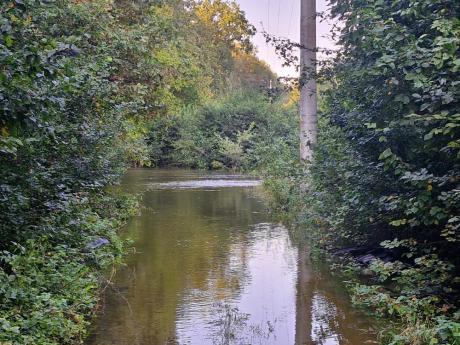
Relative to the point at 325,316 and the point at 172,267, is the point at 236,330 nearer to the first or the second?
the point at 325,316

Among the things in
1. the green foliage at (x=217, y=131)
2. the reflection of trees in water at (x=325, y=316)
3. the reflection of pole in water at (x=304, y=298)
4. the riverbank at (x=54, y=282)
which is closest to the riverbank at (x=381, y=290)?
the reflection of trees in water at (x=325, y=316)

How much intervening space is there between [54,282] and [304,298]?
370 cm

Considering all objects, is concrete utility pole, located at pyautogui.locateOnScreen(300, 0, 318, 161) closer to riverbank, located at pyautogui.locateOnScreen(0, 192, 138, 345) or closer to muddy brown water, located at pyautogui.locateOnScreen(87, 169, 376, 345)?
muddy brown water, located at pyautogui.locateOnScreen(87, 169, 376, 345)

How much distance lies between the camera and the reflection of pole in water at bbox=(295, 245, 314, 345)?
683cm

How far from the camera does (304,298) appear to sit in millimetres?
8383

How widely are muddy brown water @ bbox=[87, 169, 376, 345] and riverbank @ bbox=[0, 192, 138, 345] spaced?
540 mm

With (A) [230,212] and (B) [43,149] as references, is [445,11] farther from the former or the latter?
(A) [230,212]

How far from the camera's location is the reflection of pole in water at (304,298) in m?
6.83

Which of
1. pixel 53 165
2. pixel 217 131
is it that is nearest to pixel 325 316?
pixel 53 165

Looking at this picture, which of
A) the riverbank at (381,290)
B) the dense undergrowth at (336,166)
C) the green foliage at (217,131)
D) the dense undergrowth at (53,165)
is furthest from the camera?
the green foliage at (217,131)

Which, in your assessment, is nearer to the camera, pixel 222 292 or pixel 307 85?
pixel 222 292

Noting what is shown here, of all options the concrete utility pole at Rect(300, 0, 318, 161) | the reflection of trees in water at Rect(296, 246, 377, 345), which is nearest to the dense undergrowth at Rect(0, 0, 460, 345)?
the reflection of trees in water at Rect(296, 246, 377, 345)

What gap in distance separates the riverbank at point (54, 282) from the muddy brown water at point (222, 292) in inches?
21.3

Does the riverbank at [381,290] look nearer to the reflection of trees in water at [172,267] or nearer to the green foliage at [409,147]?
the green foliage at [409,147]
